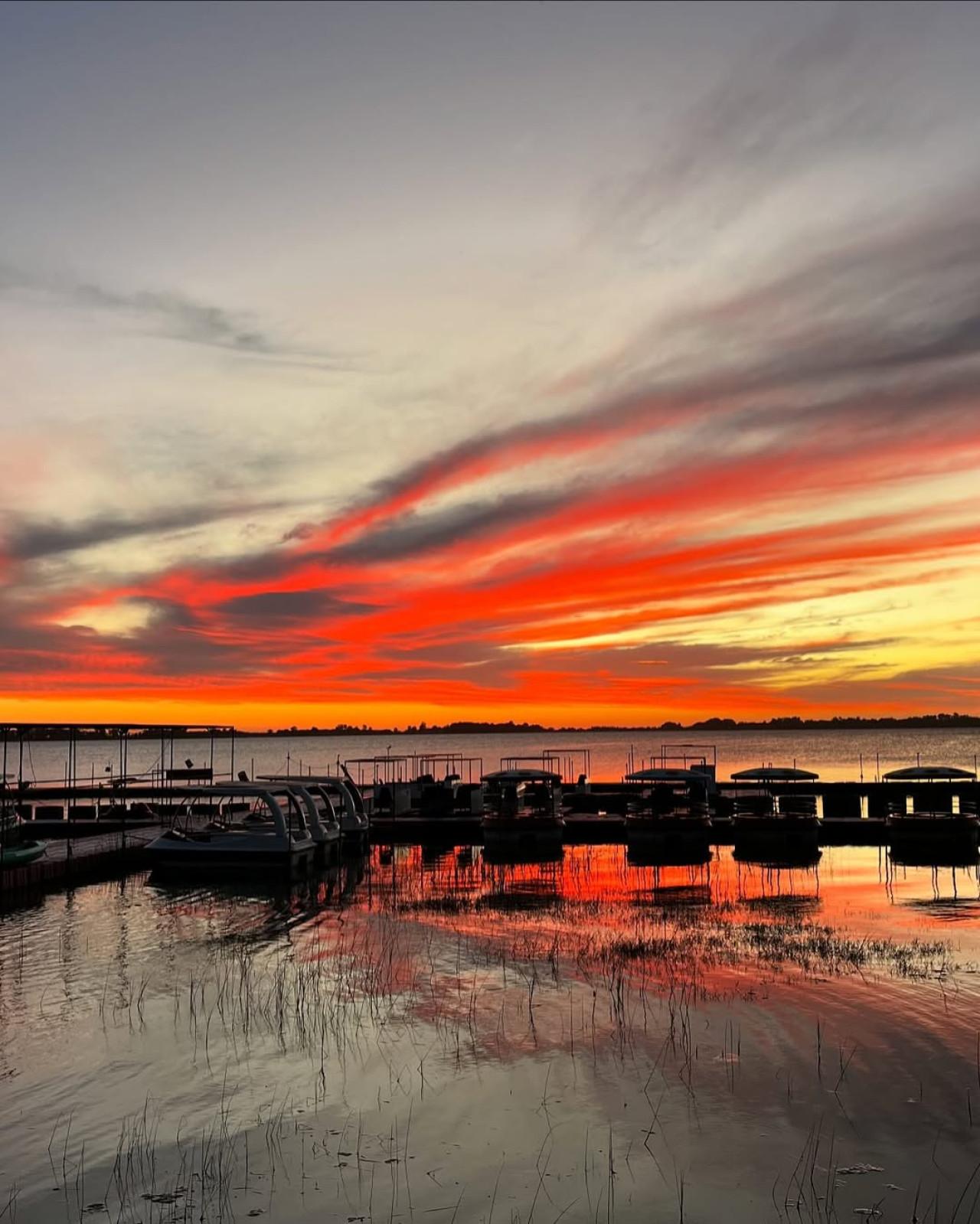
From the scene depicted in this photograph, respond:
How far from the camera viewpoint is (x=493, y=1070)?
17.0 m

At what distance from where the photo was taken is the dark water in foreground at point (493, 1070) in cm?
1264

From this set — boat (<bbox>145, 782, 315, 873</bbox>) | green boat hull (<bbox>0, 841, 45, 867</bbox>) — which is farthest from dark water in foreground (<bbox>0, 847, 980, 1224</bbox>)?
boat (<bbox>145, 782, 315, 873</bbox>)

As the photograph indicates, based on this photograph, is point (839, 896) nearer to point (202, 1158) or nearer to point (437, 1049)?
point (437, 1049)

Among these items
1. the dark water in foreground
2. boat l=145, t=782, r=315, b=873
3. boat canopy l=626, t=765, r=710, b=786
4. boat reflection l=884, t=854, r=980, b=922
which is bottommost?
boat reflection l=884, t=854, r=980, b=922

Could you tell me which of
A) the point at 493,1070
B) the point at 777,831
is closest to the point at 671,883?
the point at 777,831

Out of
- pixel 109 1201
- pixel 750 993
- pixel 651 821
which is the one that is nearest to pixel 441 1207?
pixel 109 1201

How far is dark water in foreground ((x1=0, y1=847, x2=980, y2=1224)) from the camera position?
12641 millimetres

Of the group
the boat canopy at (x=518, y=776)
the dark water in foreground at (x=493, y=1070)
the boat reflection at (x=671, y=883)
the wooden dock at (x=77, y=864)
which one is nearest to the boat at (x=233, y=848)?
the wooden dock at (x=77, y=864)

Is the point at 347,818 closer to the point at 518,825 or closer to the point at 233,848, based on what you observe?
the point at 518,825

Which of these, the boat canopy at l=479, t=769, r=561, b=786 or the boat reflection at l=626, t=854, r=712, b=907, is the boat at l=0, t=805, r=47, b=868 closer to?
the boat reflection at l=626, t=854, r=712, b=907

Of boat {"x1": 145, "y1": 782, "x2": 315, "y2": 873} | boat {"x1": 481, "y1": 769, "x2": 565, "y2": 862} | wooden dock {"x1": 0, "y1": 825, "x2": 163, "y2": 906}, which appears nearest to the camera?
wooden dock {"x1": 0, "y1": 825, "x2": 163, "y2": 906}

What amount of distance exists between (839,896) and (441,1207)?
2883 cm

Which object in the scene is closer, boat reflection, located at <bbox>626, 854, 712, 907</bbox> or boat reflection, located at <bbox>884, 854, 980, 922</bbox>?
boat reflection, located at <bbox>884, 854, 980, 922</bbox>

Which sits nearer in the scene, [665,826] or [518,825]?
[665,826]
